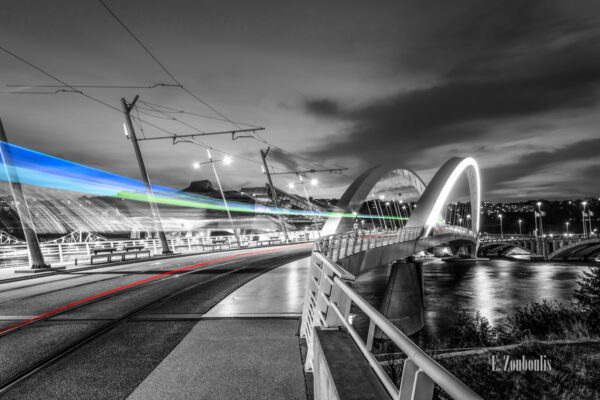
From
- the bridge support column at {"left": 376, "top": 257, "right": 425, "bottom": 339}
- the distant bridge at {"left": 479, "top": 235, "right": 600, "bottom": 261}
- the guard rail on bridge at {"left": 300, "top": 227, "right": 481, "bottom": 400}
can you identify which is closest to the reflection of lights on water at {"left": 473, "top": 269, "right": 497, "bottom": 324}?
the bridge support column at {"left": 376, "top": 257, "right": 425, "bottom": 339}

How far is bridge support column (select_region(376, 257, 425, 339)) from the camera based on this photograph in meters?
27.8

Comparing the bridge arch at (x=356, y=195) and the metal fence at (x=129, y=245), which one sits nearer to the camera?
the metal fence at (x=129, y=245)

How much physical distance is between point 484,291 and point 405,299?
21.4 m

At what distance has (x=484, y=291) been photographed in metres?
45.9

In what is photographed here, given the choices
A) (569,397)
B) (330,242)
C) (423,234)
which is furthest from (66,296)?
(423,234)

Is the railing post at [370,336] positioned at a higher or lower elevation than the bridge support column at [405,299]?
higher

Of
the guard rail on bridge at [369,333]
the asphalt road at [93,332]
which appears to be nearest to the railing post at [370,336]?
the guard rail on bridge at [369,333]

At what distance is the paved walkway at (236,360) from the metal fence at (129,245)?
16787 mm

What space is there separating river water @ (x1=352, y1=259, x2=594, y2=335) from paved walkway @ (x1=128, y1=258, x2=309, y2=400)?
21717mm

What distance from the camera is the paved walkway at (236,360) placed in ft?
14.4

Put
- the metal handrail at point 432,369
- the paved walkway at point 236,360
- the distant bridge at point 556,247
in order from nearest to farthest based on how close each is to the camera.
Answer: the metal handrail at point 432,369 → the paved walkway at point 236,360 → the distant bridge at point 556,247

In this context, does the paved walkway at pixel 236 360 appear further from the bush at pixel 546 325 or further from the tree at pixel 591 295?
the tree at pixel 591 295

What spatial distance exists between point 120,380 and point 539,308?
21.8 meters

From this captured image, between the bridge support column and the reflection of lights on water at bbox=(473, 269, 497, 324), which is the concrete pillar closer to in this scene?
the bridge support column
